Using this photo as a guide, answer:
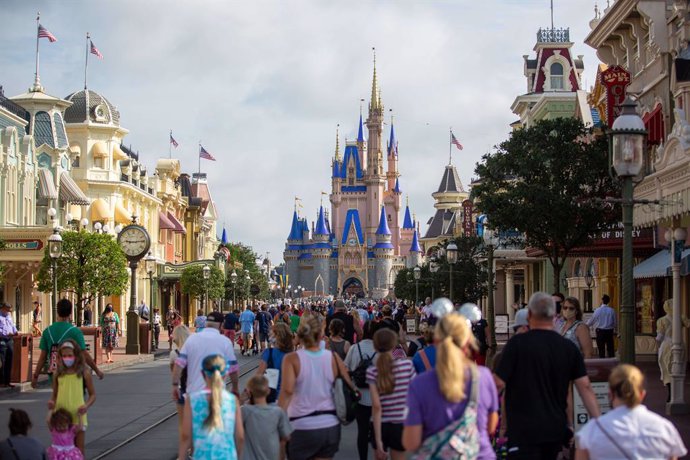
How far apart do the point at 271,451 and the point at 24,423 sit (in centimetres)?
173

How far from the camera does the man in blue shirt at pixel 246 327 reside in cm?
3397

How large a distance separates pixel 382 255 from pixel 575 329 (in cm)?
17437

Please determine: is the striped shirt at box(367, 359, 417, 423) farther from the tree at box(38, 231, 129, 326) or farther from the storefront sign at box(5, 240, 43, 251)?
the storefront sign at box(5, 240, 43, 251)

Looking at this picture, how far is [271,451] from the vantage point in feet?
27.7

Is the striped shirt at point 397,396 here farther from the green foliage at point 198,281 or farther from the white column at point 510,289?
the white column at point 510,289

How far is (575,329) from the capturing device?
11695 mm

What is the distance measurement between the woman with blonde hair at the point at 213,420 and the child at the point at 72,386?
2.91m

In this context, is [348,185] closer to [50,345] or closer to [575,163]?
[575,163]

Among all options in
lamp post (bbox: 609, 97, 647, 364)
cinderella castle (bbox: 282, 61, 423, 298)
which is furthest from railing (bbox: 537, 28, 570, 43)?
cinderella castle (bbox: 282, 61, 423, 298)

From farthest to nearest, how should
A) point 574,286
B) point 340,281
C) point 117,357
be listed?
point 340,281
point 574,286
point 117,357

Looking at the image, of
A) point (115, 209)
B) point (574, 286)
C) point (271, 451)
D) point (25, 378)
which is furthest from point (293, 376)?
point (115, 209)

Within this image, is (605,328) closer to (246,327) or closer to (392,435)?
(246,327)

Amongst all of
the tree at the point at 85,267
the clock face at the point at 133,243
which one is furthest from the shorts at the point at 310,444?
the clock face at the point at 133,243

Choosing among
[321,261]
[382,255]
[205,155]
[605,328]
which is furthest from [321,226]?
[605,328]
